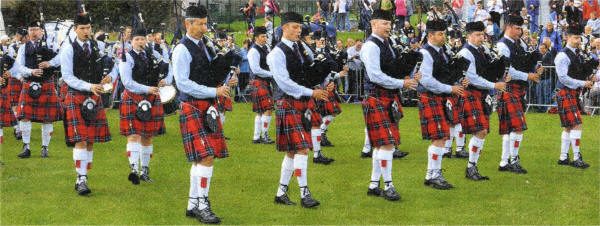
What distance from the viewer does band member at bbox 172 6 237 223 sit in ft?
19.4

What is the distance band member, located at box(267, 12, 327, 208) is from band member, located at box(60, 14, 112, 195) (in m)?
1.80

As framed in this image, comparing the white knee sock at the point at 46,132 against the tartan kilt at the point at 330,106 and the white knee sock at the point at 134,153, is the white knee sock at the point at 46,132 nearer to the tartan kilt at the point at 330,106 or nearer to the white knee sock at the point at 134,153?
the white knee sock at the point at 134,153

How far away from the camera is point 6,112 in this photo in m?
10.2

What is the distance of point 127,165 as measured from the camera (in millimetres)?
8859

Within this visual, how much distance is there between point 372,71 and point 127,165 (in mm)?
3440

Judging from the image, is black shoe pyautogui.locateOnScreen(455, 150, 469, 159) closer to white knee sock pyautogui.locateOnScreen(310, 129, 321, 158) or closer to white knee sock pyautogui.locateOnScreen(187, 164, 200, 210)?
white knee sock pyautogui.locateOnScreen(310, 129, 321, 158)

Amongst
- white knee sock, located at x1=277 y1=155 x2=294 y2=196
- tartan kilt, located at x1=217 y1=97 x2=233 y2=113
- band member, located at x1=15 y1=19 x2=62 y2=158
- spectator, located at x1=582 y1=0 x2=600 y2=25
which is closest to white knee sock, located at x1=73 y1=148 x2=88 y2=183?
white knee sock, located at x1=277 y1=155 x2=294 y2=196

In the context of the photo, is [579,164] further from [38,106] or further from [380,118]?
[38,106]

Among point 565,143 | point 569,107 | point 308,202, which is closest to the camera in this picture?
point 308,202

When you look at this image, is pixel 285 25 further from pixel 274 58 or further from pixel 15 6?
pixel 15 6

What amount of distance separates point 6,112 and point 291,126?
5.28 metres

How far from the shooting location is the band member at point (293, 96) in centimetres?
639

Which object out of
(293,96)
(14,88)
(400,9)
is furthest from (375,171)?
(400,9)

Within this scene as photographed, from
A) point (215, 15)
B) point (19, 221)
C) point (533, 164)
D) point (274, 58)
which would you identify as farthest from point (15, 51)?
point (215, 15)
